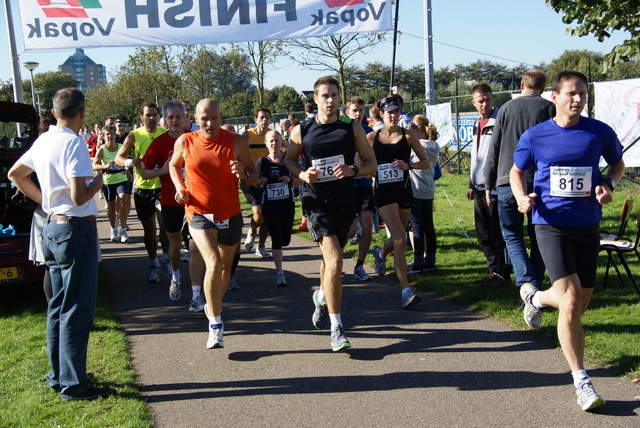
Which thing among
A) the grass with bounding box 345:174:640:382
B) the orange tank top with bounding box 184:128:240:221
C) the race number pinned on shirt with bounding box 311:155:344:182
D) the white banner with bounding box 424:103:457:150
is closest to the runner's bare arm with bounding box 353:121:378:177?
the race number pinned on shirt with bounding box 311:155:344:182

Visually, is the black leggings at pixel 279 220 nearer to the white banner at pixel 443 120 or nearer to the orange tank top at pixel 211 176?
the orange tank top at pixel 211 176

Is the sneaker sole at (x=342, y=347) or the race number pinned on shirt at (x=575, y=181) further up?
the race number pinned on shirt at (x=575, y=181)

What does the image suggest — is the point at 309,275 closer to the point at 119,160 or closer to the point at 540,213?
the point at 119,160

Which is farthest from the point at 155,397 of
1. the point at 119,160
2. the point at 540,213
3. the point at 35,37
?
the point at 35,37

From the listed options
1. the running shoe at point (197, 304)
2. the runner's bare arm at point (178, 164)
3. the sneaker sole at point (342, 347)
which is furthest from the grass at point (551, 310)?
the runner's bare arm at point (178, 164)

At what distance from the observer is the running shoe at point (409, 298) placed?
6.38 metres

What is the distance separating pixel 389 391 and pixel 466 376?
608 mm

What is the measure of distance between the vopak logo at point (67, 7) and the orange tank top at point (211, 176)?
556 cm

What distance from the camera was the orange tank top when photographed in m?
5.64

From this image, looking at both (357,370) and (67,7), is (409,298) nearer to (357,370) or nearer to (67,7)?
(357,370)

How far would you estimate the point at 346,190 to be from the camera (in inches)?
223

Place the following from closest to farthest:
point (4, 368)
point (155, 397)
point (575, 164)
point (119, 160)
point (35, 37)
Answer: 1. point (575, 164)
2. point (155, 397)
3. point (4, 368)
4. point (119, 160)
5. point (35, 37)

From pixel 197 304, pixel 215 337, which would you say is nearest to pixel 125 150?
pixel 197 304

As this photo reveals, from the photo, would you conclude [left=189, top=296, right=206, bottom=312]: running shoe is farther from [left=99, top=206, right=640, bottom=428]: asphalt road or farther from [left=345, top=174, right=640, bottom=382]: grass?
[left=345, top=174, right=640, bottom=382]: grass
